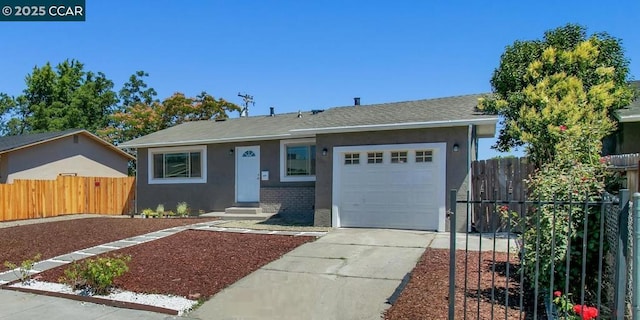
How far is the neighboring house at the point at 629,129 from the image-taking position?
10.3m

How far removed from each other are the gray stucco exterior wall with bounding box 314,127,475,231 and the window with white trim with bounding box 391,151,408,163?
31cm

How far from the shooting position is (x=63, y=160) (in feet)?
71.8

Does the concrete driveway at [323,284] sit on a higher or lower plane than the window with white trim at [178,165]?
lower

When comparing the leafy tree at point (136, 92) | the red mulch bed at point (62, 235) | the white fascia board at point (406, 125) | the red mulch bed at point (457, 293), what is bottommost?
the red mulch bed at point (62, 235)

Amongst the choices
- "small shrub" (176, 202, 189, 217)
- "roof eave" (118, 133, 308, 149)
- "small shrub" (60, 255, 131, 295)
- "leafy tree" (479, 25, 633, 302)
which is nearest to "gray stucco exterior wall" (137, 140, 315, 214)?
"roof eave" (118, 133, 308, 149)

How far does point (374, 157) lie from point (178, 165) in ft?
30.5

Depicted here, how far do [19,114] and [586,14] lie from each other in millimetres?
43830

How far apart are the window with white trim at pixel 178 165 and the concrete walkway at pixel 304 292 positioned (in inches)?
359

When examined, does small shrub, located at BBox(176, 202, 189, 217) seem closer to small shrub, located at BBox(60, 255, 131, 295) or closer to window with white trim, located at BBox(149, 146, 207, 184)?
window with white trim, located at BBox(149, 146, 207, 184)

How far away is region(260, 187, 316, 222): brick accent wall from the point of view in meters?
14.2

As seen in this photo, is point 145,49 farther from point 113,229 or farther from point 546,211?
point 546,211

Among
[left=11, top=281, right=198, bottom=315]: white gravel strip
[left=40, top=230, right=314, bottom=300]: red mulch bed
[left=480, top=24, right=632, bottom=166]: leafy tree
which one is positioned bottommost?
[left=11, top=281, right=198, bottom=315]: white gravel strip

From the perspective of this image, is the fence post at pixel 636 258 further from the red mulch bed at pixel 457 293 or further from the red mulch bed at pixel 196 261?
the red mulch bed at pixel 196 261

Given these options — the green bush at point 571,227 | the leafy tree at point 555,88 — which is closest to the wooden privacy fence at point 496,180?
the leafy tree at point 555,88
